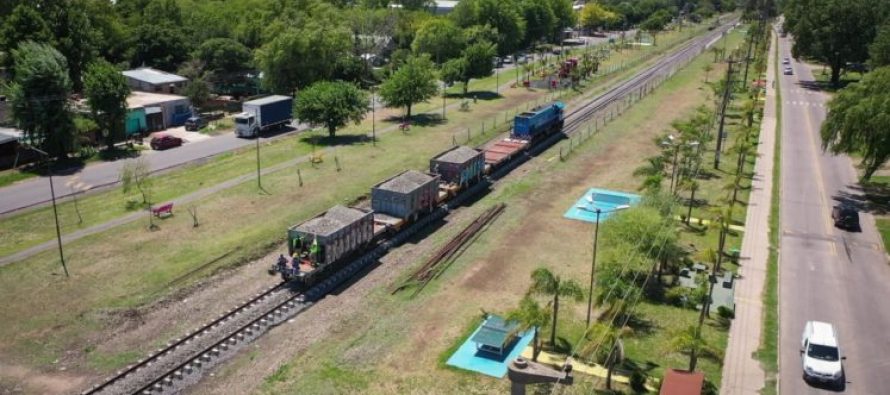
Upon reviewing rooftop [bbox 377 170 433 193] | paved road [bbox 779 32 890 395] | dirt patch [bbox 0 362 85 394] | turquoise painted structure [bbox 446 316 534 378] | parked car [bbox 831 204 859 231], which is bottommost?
dirt patch [bbox 0 362 85 394]

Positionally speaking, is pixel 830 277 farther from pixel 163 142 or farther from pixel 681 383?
pixel 163 142

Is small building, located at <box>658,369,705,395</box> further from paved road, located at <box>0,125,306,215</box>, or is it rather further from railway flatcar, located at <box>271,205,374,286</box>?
paved road, located at <box>0,125,306,215</box>

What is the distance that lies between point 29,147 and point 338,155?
25.4 m

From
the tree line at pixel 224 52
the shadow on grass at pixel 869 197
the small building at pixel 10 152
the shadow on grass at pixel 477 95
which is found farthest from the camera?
the shadow on grass at pixel 477 95

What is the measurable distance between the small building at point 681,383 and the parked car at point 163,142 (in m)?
53.1

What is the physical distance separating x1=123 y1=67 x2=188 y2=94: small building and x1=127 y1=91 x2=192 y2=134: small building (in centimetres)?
402

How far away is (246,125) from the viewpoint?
232 ft

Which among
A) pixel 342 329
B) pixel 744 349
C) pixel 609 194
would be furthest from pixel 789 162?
pixel 342 329

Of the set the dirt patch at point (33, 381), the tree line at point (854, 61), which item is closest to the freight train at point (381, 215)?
the dirt patch at point (33, 381)

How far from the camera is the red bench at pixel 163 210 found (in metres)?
46.7

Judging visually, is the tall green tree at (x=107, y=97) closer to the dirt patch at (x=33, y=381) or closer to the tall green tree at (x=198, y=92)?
the tall green tree at (x=198, y=92)

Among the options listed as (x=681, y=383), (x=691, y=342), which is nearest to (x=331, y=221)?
(x=691, y=342)

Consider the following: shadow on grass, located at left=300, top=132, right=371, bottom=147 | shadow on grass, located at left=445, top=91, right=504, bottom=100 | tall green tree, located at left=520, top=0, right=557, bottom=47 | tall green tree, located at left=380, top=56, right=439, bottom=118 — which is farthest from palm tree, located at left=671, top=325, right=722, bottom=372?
tall green tree, located at left=520, top=0, right=557, bottom=47

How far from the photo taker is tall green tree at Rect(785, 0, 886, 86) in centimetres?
10488
